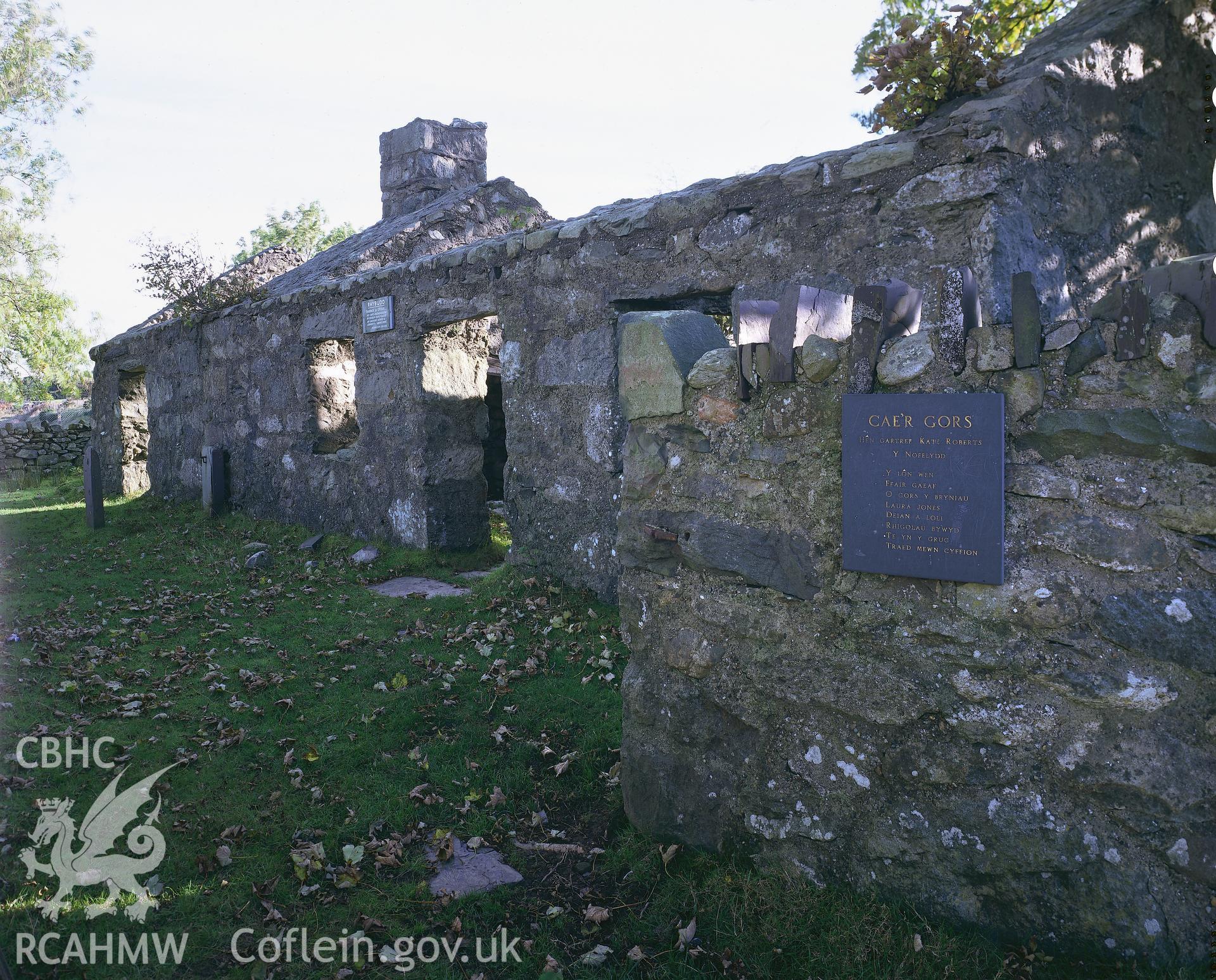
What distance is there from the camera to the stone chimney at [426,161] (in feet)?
38.7

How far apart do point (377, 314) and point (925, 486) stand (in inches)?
267

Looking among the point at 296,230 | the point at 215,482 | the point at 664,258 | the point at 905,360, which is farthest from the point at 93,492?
the point at 296,230

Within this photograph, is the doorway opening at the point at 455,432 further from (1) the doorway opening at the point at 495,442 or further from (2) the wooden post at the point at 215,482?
(2) the wooden post at the point at 215,482

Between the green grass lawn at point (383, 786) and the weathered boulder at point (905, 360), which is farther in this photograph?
the green grass lawn at point (383, 786)

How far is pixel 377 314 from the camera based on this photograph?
8305 millimetres

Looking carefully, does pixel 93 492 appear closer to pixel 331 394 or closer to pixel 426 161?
pixel 331 394

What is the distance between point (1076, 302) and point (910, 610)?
299cm

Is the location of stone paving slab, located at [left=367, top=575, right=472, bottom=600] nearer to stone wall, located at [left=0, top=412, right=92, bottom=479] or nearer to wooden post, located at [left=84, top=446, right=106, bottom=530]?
wooden post, located at [left=84, top=446, right=106, bottom=530]

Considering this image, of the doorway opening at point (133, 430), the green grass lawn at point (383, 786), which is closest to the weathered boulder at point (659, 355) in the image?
the green grass lawn at point (383, 786)

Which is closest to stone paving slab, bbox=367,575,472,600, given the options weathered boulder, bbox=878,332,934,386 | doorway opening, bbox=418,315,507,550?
doorway opening, bbox=418,315,507,550

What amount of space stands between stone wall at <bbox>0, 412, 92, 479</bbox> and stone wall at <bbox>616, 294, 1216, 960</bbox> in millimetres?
15962

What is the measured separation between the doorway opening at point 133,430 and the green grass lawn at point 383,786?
6455 millimetres

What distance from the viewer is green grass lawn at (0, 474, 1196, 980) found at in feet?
9.14

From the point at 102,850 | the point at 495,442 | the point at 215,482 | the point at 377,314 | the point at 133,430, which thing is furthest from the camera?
the point at 133,430
